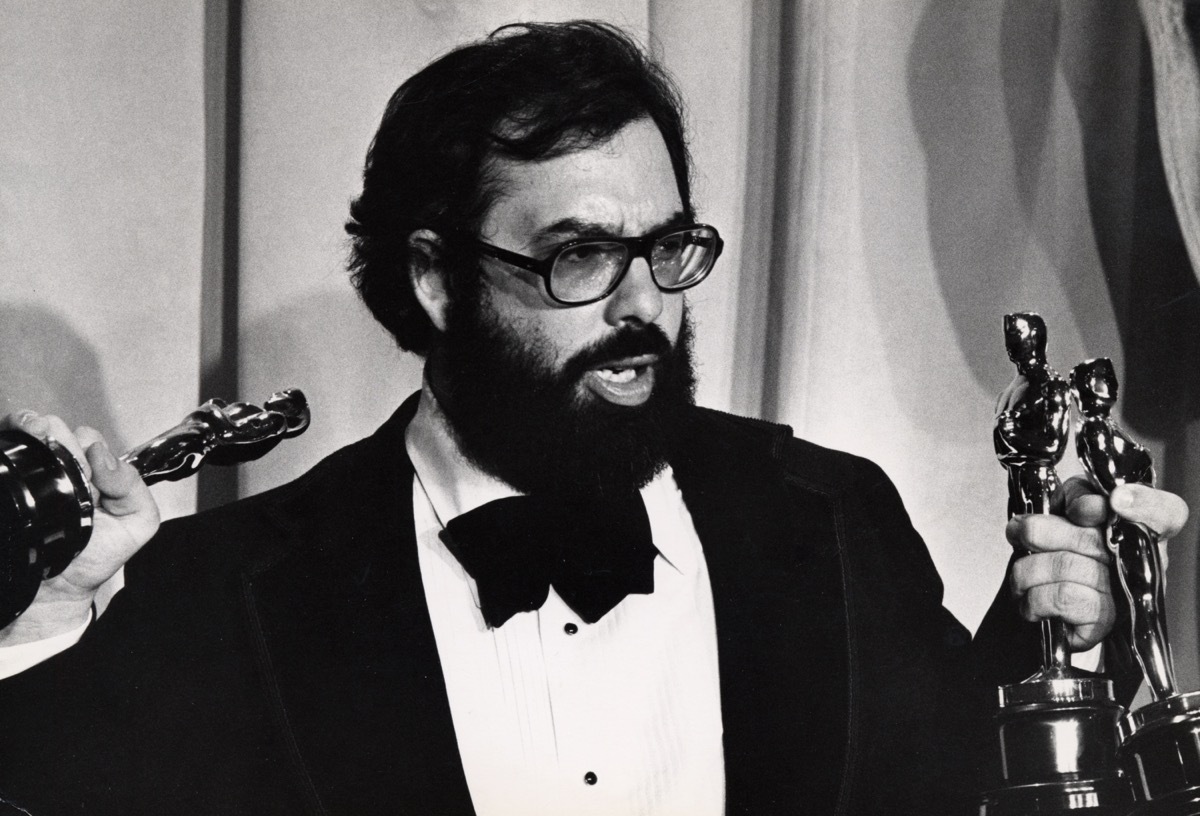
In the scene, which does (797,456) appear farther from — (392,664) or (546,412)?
(392,664)

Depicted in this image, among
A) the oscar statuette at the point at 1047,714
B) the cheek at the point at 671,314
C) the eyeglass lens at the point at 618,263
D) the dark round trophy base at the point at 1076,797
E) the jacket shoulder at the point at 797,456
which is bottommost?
the dark round trophy base at the point at 1076,797

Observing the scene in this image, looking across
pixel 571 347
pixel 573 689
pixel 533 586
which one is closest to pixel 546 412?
pixel 571 347

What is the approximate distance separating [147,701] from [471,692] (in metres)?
0.32

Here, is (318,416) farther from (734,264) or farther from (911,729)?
(911,729)

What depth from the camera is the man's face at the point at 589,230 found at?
1255 mm

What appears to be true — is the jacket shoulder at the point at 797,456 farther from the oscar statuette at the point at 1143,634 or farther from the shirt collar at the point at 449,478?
the oscar statuette at the point at 1143,634

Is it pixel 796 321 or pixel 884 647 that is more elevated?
pixel 796 321

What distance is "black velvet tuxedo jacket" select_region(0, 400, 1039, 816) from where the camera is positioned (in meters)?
1.21

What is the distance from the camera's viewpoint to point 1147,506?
1.06 m

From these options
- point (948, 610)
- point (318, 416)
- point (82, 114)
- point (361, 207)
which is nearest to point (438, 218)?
point (361, 207)

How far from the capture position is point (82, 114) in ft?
4.49

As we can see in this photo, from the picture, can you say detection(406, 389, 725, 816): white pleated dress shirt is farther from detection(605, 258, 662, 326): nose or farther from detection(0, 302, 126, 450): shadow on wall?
detection(0, 302, 126, 450): shadow on wall

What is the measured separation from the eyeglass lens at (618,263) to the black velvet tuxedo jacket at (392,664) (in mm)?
194

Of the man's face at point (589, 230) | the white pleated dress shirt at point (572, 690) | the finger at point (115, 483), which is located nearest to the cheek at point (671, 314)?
the man's face at point (589, 230)
